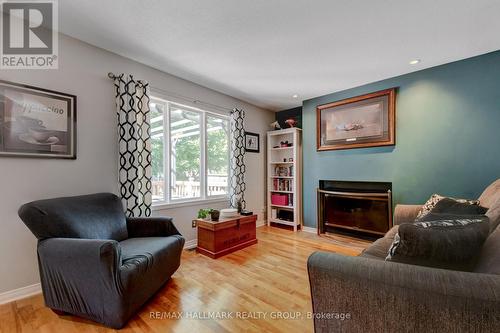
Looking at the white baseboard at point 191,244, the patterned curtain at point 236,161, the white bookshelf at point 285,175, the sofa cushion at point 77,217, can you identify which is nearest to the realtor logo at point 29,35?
the sofa cushion at point 77,217

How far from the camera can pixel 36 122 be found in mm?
1979

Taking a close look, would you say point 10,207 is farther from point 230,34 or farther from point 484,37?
point 484,37

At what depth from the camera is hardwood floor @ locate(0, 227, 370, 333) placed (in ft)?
5.01

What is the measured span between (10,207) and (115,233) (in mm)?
834

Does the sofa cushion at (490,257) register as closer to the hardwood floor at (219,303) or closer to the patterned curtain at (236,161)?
the hardwood floor at (219,303)

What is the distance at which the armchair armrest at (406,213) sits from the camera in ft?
7.54

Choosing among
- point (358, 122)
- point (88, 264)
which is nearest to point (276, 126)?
point (358, 122)

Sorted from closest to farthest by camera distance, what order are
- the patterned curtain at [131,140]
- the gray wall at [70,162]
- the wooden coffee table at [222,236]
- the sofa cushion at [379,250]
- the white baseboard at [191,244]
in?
the sofa cushion at [379,250] < the gray wall at [70,162] < the patterned curtain at [131,140] < the wooden coffee table at [222,236] < the white baseboard at [191,244]

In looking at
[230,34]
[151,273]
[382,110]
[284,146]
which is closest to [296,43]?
[230,34]

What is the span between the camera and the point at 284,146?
169 inches

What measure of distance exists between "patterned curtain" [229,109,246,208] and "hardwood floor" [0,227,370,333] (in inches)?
44.3

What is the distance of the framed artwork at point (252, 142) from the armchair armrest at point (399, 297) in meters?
3.31

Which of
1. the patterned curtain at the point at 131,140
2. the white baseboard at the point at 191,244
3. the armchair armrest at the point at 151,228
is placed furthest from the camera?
the white baseboard at the point at 191,244

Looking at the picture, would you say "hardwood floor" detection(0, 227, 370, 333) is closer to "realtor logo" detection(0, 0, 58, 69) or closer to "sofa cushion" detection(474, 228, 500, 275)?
"sofa cushion" detection(474, 228, 500, 275)
